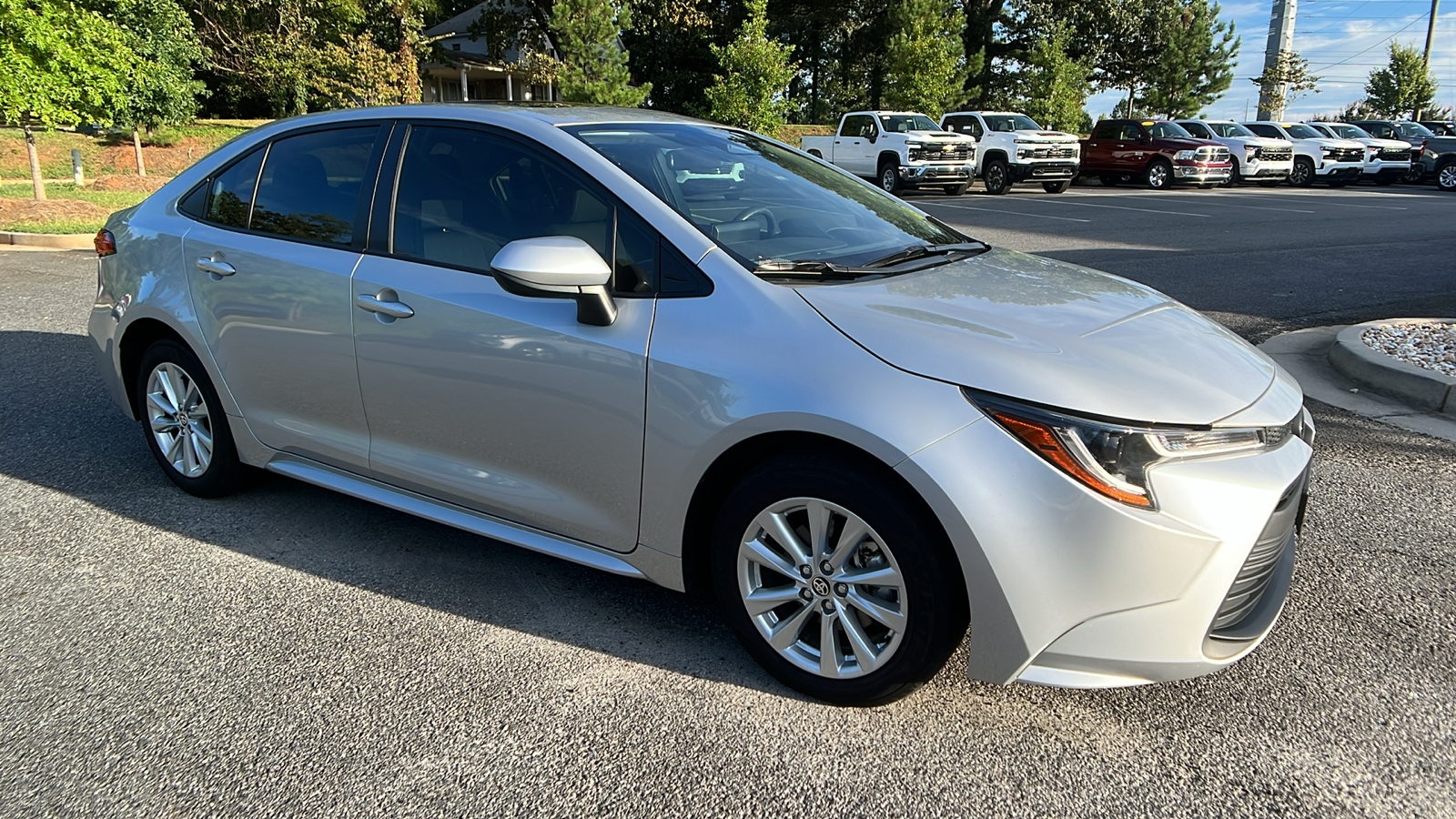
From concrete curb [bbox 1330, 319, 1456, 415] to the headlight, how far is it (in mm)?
4180

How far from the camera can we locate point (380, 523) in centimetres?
427

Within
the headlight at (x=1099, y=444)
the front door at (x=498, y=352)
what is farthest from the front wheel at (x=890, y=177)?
the headlight at (x=1099, y=444)

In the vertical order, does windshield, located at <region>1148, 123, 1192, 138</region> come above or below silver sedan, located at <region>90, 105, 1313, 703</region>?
above

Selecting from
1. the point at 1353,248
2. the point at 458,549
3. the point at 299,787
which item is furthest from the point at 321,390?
the point at 1353,248

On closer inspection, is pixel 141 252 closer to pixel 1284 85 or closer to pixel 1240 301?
pixel 1240 301

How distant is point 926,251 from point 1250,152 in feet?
95.7

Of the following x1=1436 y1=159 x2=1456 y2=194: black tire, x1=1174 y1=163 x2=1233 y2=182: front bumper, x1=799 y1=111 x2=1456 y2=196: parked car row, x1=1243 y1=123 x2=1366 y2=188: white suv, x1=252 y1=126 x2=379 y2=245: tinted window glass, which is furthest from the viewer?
x1=1243 y1=123 x2=1366 y2=188: white suv

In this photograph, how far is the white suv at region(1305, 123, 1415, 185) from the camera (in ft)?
98.5

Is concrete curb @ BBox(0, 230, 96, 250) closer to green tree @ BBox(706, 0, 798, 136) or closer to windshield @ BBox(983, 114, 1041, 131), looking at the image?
green tree @ BBox(706, 0, 798, 136)

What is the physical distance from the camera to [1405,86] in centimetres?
4975

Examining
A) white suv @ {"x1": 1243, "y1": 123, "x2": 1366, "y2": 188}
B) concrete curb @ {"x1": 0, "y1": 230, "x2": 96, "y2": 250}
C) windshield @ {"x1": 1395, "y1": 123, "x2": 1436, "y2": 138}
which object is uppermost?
windshield @ {"x1": 1395, "y1": 123, "x2": 1436, "y2": 138}

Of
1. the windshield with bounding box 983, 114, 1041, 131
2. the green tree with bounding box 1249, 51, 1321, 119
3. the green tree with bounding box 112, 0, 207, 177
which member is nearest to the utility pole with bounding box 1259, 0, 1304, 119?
the green tree with bounding box 1249, 51, 1321, 119

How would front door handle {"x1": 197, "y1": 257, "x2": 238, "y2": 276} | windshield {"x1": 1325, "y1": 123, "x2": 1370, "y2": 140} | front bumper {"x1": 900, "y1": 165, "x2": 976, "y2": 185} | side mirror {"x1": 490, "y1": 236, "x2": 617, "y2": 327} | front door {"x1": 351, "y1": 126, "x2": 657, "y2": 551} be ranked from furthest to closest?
windshield {"x1": 1325, "y1": 123, "x2": 1370, "y2": 140} < front bumper {"x1": 900, "y1": 165, "x2": 976, "y2": 185} < front door handle {"x1": 197, "y1": 257, "x2": 238, "y2": 276} < front door {"x1": 351, "y1": 126, "x2": 657, "y2": 551} < side mirror {"x1": 490, "y1": 236, "x2": 617, "y2": 327}

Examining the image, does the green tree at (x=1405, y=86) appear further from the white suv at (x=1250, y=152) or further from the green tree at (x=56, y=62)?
the green tree at (x=56, y=62)
